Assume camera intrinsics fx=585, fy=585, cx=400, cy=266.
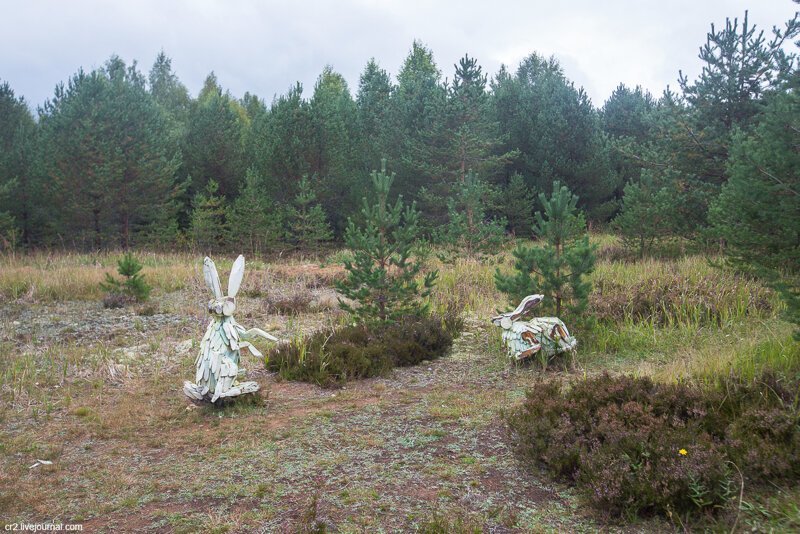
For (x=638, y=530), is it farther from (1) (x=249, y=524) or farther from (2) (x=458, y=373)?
(2) (x=458, y=373)

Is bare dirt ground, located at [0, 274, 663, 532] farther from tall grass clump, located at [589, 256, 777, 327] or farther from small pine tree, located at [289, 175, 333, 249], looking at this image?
small pine tree, located at [289, 175, 333, 249]

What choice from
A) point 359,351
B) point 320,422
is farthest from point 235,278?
point 359,351

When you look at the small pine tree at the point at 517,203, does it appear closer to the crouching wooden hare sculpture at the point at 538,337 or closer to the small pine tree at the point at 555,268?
the small pine tree at the point at 555,268

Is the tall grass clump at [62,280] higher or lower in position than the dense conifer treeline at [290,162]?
lower

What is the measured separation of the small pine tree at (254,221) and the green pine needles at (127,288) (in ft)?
26.6

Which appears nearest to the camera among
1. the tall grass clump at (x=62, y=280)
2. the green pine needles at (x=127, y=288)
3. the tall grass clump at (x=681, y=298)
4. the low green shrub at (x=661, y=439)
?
the low green shrub at (x=661, y=439)

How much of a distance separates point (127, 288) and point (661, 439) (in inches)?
381

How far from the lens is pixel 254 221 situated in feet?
61.2

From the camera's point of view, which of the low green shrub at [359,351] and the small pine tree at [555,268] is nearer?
the low green shrub at [359,351]

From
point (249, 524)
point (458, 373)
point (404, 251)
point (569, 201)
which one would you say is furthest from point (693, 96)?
point (249, 524)

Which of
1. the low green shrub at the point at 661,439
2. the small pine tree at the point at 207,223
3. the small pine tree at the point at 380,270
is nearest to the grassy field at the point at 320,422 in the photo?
the low green shrub at the point at 661,439

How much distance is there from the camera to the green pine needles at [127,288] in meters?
10.1

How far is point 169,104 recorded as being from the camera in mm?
40156

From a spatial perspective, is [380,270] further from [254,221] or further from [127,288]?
[254,221]
